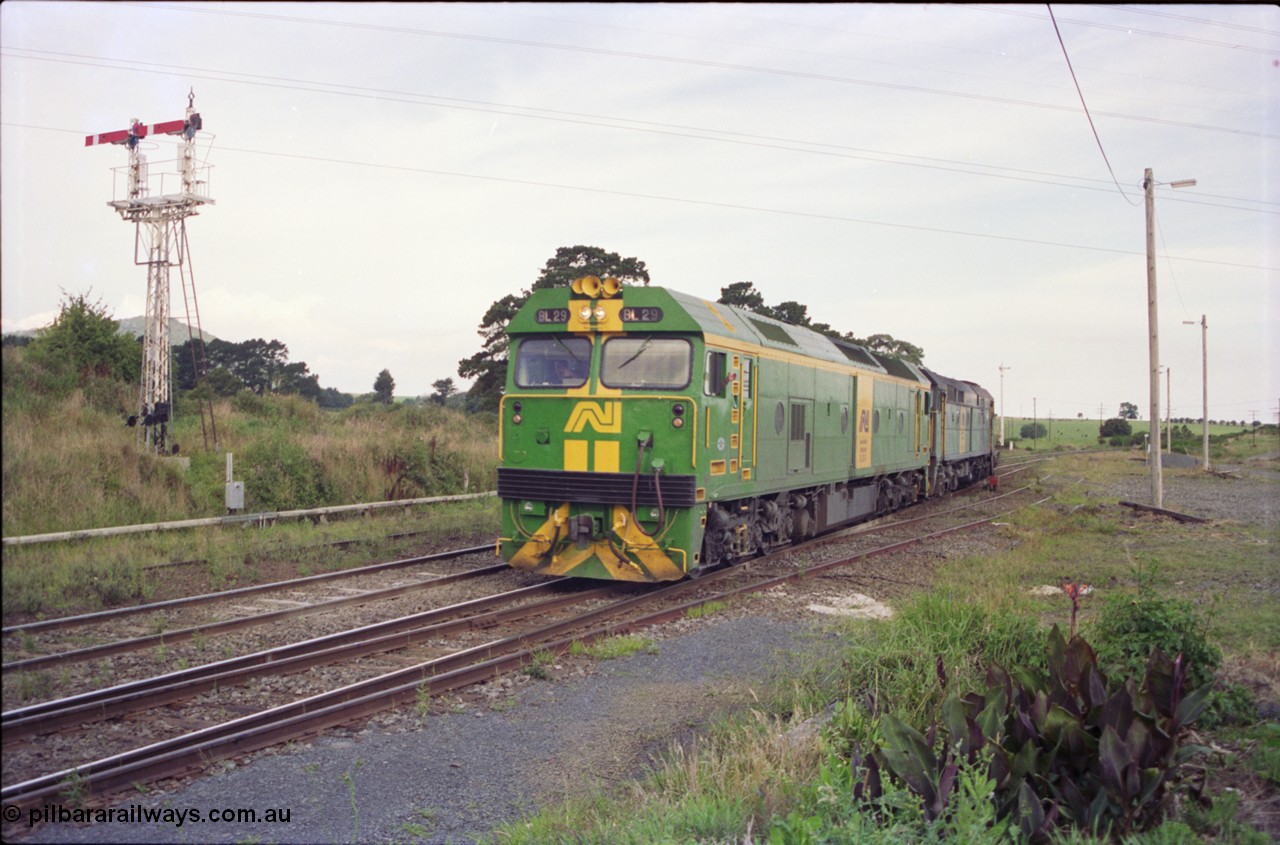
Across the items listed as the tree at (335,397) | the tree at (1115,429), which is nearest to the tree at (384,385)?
the tree at (335,397)

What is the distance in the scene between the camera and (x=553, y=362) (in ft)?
38.0

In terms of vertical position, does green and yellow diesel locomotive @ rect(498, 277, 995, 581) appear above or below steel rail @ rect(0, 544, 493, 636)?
above

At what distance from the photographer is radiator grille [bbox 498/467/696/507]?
10.7 m

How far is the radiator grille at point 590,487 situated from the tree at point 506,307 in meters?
19.4

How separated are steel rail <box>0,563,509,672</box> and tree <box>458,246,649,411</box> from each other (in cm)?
1912

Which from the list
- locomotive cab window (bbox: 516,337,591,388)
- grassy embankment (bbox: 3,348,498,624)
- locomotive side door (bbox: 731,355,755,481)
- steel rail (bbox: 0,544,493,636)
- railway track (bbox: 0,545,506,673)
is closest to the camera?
railway track (bbox: 0,545,506,673)

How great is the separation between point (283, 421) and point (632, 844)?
20.9 metres

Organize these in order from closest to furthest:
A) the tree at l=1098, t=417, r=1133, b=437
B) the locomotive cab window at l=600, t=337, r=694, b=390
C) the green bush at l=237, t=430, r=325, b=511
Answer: the locomotive cab window at l=600, t=337, r=694, b=390
the green bush at l=237, t=430, r=325, b=511
the tree at l=1098, t=417, r=1133, b=437

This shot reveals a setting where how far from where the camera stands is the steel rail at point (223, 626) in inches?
303

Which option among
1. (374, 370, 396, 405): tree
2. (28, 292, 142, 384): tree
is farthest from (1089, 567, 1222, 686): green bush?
(374, 370, 396, 405): tree

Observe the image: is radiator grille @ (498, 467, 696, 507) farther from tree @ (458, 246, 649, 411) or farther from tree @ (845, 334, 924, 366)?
tree @ (845, 334, 924, 366)

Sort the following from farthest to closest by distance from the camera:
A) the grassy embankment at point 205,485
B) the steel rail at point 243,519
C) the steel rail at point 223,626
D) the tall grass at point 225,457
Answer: the steel rail at point 243,519, the tall grass at point 225,457, the grassy embankment at point 205,485, the steel rail at point 223,626

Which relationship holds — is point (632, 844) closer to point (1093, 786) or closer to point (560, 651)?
point (1093, 786)

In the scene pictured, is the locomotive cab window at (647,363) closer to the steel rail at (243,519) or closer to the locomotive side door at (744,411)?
the locomotive side door at (744,411)
